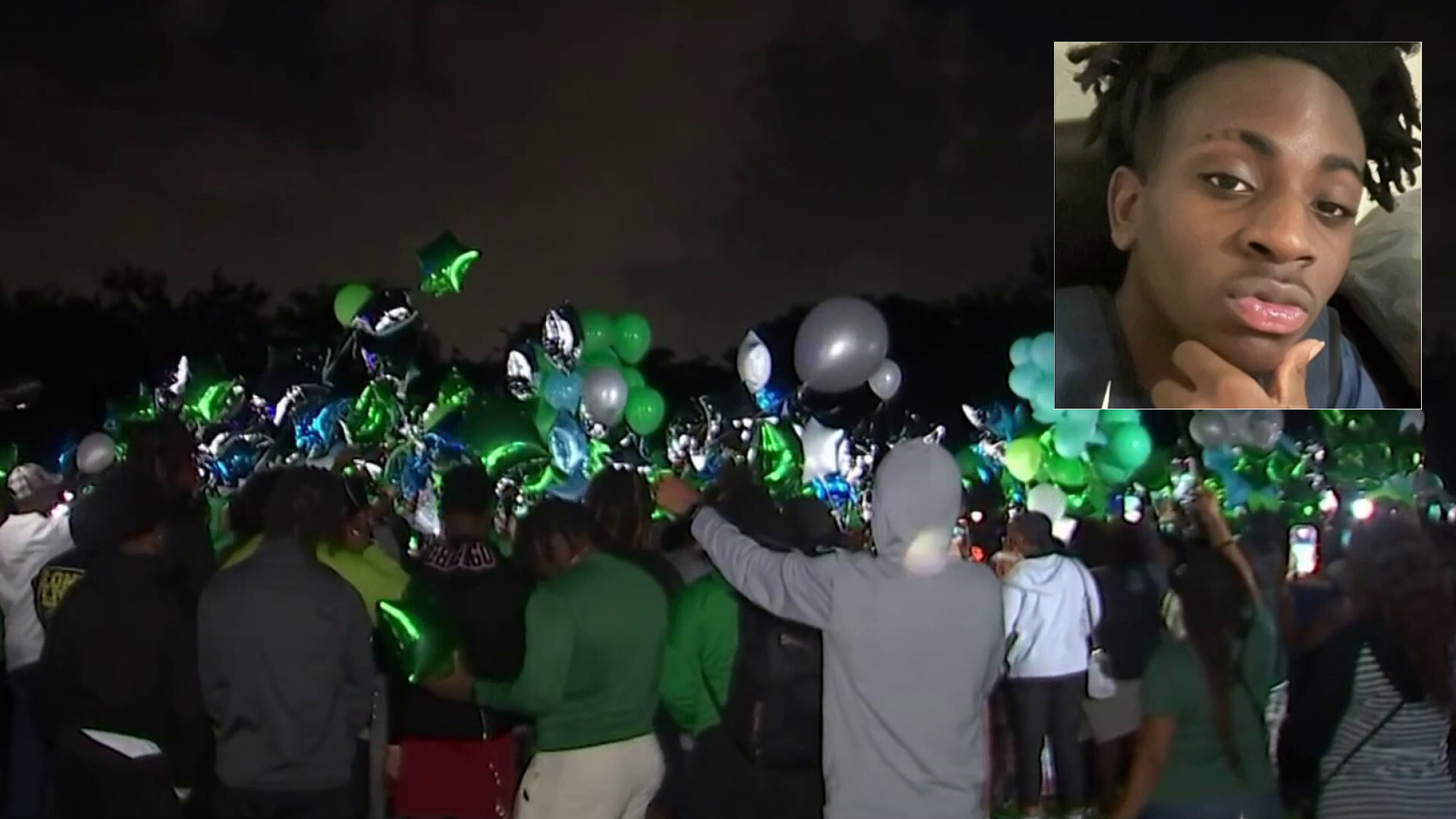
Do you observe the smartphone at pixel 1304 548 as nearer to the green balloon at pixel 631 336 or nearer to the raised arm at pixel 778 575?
the green balloon at pixel 631 336

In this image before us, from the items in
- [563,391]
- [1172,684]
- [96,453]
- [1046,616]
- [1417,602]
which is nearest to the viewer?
[1417,602]

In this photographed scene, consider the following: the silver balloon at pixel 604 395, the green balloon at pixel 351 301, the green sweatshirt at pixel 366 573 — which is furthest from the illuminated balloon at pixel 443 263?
the green sweatshirt at pixel 366 573

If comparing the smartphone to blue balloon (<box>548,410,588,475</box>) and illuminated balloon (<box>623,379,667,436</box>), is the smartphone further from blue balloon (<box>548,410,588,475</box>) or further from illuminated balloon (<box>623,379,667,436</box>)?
blue balloon (<box>548,410,588,475</box>)

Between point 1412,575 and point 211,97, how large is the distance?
484 centimetres

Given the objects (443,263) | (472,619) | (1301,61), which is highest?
(1301,61)

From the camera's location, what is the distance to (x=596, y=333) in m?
5.73

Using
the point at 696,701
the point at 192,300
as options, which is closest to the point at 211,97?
the point at 192,300

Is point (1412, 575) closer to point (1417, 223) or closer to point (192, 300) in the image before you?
point (1417, 223)

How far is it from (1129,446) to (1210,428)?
0.35m

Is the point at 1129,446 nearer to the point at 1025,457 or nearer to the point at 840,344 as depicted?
the point at 1025,457

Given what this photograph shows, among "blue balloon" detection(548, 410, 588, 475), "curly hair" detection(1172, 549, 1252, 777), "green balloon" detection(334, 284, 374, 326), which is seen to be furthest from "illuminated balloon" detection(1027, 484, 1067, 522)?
"curly hair" detection(1172, 549, 1252, 777)

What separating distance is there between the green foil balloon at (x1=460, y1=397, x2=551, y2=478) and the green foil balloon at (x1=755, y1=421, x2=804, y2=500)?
854mm

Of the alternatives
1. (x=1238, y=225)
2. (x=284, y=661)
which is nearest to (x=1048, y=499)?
(x=1238, y=225)

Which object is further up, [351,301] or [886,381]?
[351,301]
